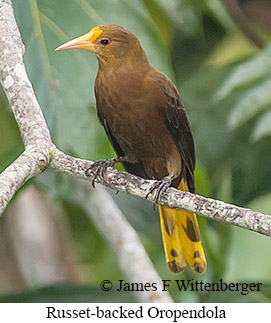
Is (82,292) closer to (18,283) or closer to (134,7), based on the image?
(18,283)

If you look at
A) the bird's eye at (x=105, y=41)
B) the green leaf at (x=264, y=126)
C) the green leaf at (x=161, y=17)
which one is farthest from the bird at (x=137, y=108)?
the green leaf at (x=161, y=17)

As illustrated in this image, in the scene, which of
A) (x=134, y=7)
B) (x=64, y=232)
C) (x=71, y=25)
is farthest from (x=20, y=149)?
(x=64, y=232)

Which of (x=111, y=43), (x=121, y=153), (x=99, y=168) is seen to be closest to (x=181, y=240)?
(x=121, y=153)

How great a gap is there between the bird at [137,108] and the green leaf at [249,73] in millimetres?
212

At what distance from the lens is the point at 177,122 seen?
2514 mm

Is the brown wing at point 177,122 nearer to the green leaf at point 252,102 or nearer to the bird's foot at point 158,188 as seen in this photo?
the green leaf at point 252,102

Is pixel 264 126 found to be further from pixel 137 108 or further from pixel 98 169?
pixel 98 169

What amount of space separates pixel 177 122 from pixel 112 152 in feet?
0.96

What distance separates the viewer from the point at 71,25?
2824 millimetres

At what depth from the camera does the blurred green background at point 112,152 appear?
266cm

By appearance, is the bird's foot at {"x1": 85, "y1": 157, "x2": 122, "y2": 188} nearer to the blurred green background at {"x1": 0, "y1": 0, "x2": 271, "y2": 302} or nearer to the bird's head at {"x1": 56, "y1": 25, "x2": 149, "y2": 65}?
the blurred green background at {"x1": 0, "y1": 0, "x2": 271, "y2": 302}

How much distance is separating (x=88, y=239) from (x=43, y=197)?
31cm

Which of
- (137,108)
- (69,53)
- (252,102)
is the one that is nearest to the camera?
(137,108)
